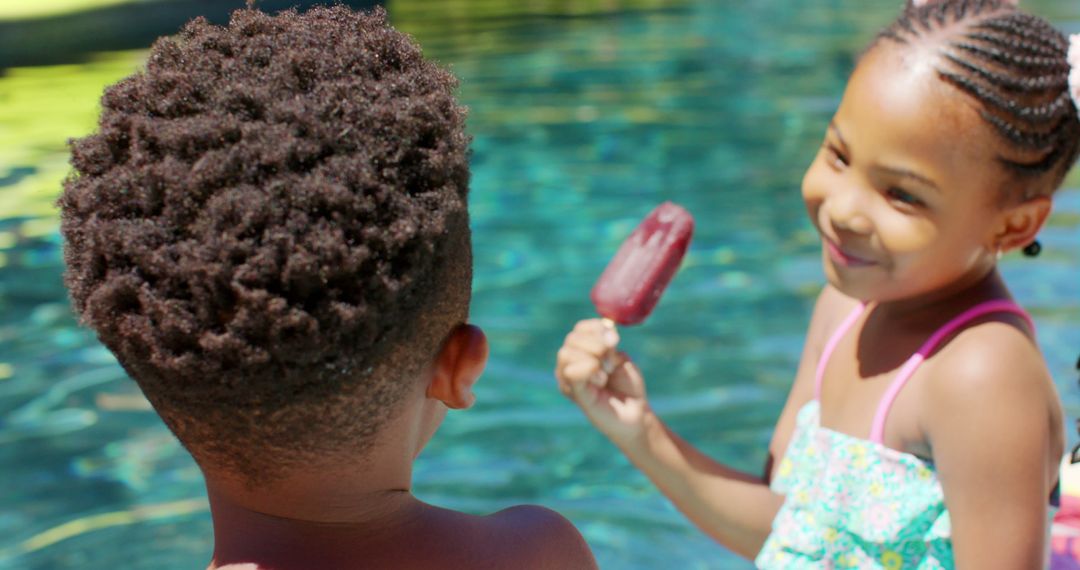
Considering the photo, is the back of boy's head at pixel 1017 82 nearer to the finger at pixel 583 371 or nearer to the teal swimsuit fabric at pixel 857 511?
the teal swimsuit fabric at pixel 857 511

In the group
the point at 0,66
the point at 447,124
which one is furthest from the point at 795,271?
the point at 0,66

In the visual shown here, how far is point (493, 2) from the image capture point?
17984 mm

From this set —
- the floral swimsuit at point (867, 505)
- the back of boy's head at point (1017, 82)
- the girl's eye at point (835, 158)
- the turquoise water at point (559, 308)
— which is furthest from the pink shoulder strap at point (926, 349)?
the turquoise water at point (559, 308)

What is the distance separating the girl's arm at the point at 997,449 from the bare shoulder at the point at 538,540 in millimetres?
768

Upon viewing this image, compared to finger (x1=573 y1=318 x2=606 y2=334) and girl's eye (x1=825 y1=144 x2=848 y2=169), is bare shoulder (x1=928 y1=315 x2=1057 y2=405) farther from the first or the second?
finger (x1=573 y1=318 x2=606 y2=334)

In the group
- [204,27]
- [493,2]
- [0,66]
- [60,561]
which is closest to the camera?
[204,27]

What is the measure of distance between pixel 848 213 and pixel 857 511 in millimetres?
642

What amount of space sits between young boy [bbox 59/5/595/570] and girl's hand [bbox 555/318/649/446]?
3.03 feet

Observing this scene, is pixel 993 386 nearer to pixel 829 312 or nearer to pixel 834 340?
pixel 834 340

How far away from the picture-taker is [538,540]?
203 centimetres

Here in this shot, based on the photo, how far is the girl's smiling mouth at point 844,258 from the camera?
2.43 m

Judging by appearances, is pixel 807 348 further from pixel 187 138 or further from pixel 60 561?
pixel 60 561

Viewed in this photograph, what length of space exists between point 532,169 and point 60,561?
16.9ft

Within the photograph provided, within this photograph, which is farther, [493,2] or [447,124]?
[493,2]
